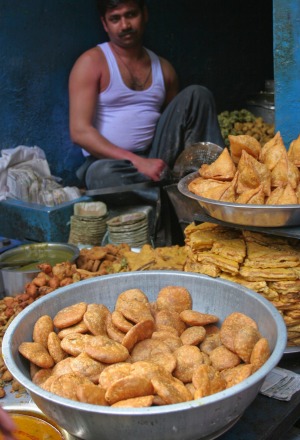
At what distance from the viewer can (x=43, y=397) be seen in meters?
1.49

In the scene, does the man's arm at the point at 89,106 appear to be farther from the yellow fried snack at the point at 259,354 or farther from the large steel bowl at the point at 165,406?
the yellow fried snack at the point at 259,354

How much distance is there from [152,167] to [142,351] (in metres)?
3.08

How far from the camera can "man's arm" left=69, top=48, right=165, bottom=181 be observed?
4.90 meters

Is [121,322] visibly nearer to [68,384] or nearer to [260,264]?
[68,384]

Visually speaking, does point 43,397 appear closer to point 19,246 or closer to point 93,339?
point 93,339

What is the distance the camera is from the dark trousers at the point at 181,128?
4.92 meters

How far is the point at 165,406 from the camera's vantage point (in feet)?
4.57

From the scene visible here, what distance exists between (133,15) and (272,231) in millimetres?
3545

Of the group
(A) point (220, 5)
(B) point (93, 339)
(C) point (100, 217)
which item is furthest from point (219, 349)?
(A) point (220, 5)

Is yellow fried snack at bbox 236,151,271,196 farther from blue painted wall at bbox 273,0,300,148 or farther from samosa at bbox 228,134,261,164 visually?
blue painted wall at bbox 273,0,300,148

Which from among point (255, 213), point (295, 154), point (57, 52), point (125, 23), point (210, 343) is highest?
point (125, 23)

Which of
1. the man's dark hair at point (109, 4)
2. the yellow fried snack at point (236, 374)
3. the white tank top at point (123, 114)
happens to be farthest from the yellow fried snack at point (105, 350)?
the man's dark hair at point (109, 4)

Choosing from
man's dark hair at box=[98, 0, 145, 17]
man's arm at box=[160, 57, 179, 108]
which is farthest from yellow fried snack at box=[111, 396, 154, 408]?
man's arm at box=[160, 57, 179, 108]

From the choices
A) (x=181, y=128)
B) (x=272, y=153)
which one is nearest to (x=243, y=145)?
(x=272, y=153)
